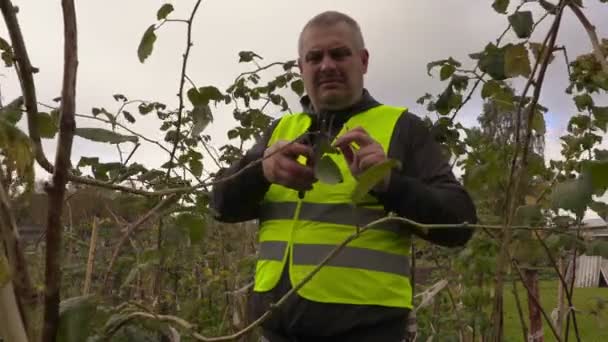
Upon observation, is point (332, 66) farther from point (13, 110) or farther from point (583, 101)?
point (13, 110)

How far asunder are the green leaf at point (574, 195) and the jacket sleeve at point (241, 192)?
61 cm

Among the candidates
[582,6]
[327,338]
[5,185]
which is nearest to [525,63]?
[582,6]

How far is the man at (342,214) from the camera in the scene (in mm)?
1559

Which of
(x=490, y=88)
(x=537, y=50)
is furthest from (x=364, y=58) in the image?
(x=537, y=50)

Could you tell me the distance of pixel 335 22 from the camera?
1812 millimetres

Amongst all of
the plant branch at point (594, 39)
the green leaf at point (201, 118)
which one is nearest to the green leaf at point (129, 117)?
the green leaf at point (201, 118)

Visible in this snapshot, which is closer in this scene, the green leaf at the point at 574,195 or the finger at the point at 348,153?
the green leaf at the point at 574,195

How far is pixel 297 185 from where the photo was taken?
4.34 feet

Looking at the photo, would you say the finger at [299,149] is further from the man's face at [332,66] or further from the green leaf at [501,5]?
the green leaf at [501,5]

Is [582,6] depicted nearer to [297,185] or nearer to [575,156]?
[297,185]

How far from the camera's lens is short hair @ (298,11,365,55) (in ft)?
5.96

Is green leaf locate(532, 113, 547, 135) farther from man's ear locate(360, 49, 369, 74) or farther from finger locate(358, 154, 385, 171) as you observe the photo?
finger locate(358, 154, 385, 171)

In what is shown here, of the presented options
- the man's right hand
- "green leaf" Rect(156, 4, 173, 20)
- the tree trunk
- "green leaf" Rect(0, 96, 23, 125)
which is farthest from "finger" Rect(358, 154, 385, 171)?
the tree trunk

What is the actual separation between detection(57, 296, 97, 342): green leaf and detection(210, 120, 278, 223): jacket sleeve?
88 centimetres
